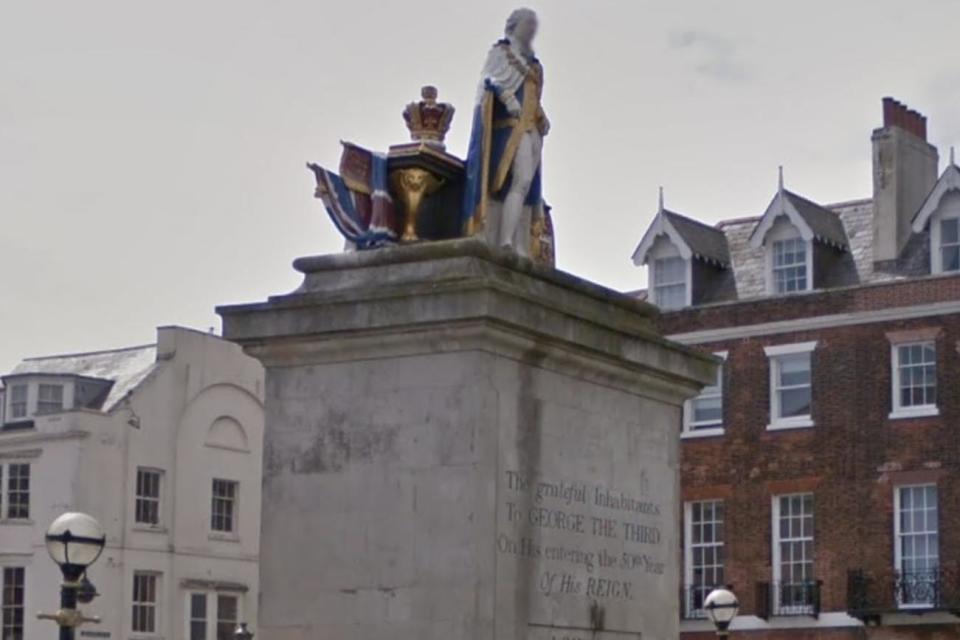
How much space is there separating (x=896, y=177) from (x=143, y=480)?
849 inches

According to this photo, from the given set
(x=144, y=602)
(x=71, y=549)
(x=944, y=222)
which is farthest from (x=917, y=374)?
(x=71, y=549)

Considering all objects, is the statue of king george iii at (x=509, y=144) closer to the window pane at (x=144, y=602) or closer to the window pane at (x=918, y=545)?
the window pane at (x=918, y=545)

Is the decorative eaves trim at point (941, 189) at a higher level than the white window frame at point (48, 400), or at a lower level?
higher

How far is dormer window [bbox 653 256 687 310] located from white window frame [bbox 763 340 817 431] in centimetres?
316

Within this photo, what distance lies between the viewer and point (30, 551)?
6081 centimetres

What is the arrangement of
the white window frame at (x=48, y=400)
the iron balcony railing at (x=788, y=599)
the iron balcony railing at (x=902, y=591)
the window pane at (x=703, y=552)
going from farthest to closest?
1. the white window frame at (x=48, y=400)
2. the window pane at (x=703, y=552)
3. the iron balcony railing at (x=788, y=599)
4. the iron balcony railing at (x=902, y=591)

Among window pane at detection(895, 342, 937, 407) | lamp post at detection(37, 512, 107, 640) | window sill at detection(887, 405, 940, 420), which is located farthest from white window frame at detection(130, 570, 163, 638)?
lamp post at detection(37, 512, 107, 640)

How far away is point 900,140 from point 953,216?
252 cm

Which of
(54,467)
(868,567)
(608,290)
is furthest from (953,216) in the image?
(608,290)

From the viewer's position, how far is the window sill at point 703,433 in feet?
187

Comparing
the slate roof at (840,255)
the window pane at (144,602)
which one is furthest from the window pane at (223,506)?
the slate roof at (840,255)

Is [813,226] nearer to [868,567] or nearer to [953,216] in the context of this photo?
[953,216]

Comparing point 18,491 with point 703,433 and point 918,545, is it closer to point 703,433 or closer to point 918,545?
point 703,433

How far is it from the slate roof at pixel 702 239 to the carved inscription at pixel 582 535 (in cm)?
4208
